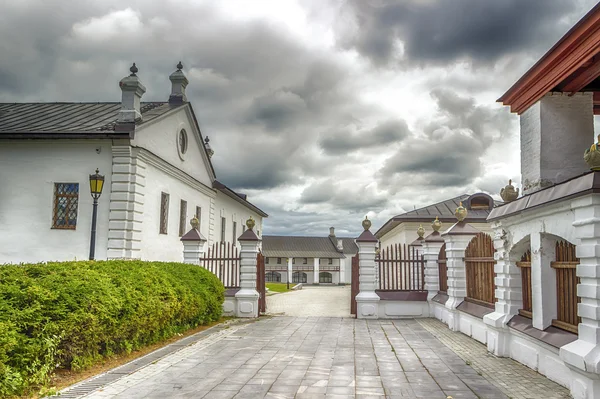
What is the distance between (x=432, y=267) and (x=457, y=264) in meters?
2.69

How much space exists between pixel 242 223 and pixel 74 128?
18600 millimetres

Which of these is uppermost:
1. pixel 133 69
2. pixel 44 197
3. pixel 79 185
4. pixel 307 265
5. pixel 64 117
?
pixel 133 69

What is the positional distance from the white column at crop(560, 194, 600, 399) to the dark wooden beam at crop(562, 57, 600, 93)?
357 centimetres

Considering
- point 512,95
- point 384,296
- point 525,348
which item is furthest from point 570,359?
point 384,296

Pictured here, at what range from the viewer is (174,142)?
18828 mm

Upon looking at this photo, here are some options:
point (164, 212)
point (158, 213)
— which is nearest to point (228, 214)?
point (164, 212)

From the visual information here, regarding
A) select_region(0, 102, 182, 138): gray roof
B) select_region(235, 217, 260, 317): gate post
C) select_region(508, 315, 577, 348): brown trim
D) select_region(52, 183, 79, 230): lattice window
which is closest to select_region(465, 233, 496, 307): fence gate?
select_region(508, 315, 577, 348): brown trim

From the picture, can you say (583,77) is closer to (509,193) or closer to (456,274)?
(509,193)

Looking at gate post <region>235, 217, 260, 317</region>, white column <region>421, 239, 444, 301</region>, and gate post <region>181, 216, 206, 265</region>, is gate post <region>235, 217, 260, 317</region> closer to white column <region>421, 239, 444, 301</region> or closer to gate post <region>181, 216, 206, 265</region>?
gate post <region>181, 216, 206, 265</region>

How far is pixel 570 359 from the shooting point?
17.6 feet

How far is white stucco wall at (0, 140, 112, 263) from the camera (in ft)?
48.9

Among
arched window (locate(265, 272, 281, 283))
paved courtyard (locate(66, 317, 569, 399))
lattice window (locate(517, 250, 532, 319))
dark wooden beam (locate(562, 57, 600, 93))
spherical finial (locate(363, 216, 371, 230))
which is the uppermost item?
dark wooden beam (locate(562, 57, 600, 93))

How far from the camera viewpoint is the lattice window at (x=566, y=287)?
19.9ft

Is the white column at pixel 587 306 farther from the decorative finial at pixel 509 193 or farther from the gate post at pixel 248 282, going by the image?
the gate post at pixel 248 282
